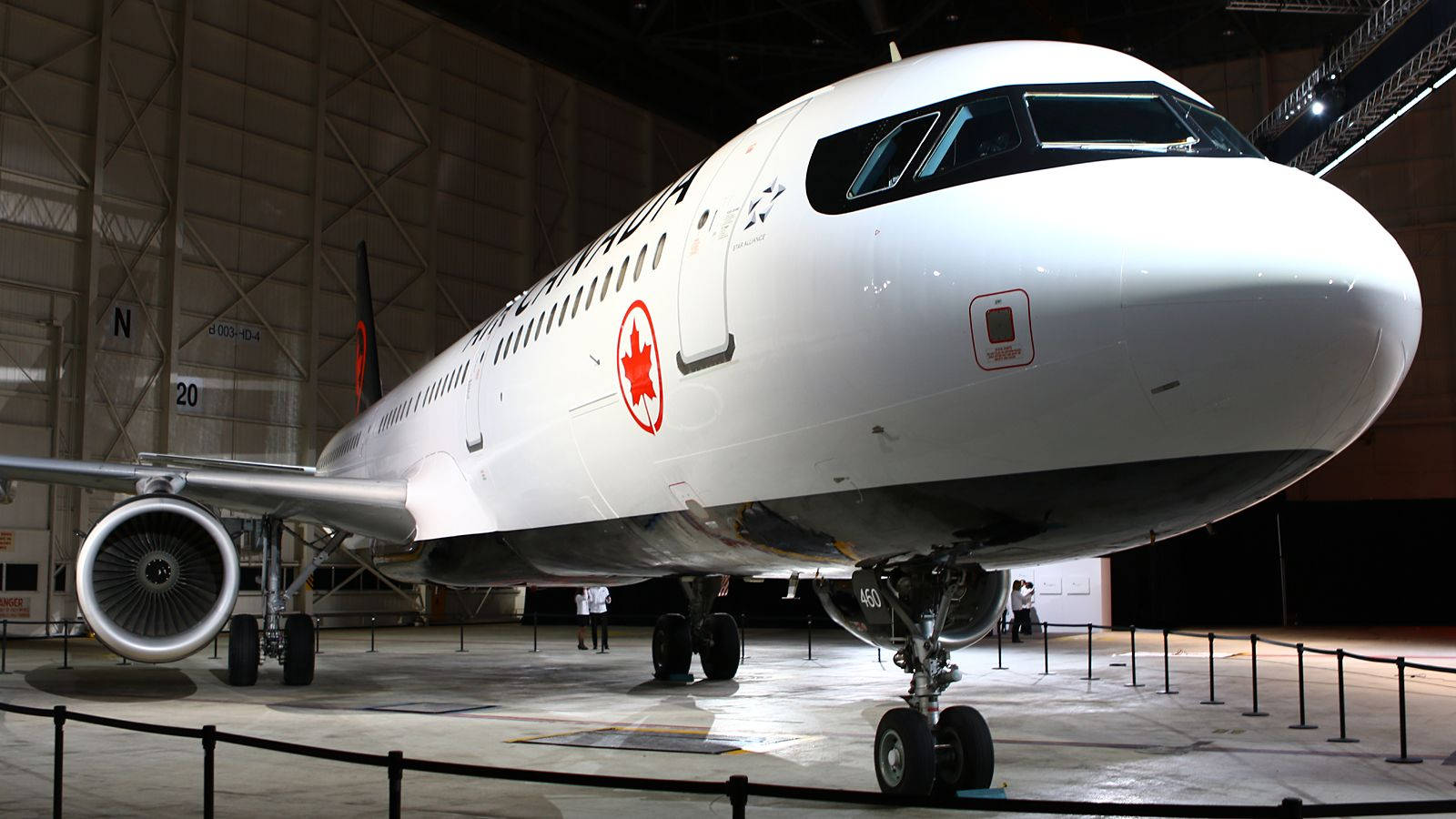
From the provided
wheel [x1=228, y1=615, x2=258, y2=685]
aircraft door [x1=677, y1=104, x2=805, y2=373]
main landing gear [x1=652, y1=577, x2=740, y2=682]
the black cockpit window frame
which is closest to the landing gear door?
aircraft door [x1=677, y1=104, x2=805, y2=373]

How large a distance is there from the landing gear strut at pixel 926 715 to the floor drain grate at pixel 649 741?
2444 millimetres

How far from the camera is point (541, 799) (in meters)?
6.88

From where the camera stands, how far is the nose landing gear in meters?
6.01

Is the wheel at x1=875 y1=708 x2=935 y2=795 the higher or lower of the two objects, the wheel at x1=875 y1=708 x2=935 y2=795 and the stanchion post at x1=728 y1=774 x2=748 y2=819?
the lower

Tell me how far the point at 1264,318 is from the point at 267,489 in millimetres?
10352

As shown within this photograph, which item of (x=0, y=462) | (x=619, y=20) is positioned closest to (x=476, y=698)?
(x=0, y=462)

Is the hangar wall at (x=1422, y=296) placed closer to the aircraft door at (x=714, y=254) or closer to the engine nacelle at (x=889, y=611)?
the engine nacelle at (x=889, y=611)

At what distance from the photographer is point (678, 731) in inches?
375

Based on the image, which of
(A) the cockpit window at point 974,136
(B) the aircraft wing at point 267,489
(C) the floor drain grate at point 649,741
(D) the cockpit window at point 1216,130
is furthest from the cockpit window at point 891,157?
(B) the aircraft wing at point 267,489

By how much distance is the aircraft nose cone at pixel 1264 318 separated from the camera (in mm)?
4359

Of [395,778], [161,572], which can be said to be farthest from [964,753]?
[161,572]

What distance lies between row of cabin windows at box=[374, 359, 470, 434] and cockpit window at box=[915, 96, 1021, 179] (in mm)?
6867

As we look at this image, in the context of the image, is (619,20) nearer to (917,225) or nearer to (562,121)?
(562,121)

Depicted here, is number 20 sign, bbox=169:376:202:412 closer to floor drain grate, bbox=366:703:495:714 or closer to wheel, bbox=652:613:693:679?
wheel, bbox=652:613:693:679
